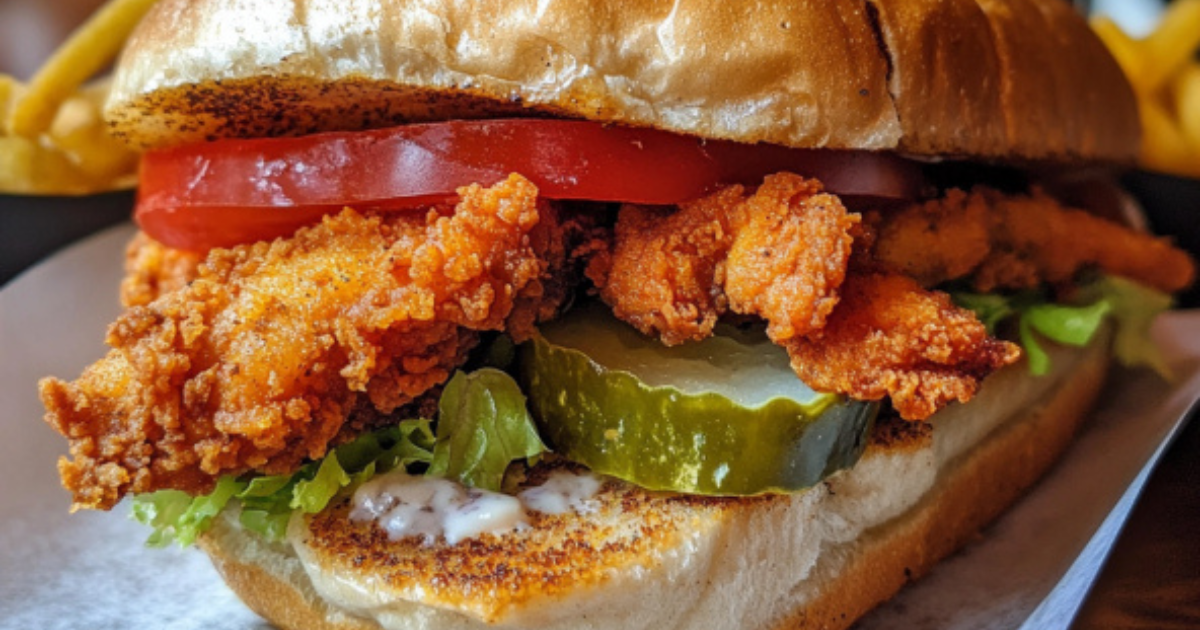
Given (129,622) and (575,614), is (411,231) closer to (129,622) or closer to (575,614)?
(575,614)

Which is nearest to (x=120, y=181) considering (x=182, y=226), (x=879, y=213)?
(x=182, y=226)

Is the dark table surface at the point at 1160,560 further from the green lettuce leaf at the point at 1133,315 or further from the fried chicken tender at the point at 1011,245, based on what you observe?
the green lettuce leaf at the point at 1133,315

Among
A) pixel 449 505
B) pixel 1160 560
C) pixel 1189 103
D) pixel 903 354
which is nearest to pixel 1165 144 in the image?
pixel 1189 103

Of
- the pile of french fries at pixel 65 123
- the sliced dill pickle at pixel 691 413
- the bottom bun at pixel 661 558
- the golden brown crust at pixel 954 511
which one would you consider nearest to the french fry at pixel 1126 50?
the golden brown crust at pixel 954 511

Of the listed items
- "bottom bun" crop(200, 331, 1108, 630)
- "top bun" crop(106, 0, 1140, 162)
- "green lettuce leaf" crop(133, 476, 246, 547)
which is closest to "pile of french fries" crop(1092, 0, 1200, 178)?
"bottom bun" crop(200, 331, 1108, 630)

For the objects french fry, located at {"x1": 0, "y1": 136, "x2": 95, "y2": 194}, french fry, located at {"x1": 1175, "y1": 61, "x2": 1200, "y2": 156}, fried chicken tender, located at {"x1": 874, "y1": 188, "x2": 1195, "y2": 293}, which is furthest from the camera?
french fry, located at {"x1": 1175, "y1": 61, "x2": 1200, "y2": 156}

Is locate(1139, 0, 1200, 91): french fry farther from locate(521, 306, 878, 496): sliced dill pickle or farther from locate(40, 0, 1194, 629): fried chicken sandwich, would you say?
locate(521, 306, 878, 496): sliced dill pickle

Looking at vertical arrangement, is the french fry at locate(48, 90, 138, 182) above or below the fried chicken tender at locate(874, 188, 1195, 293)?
below
